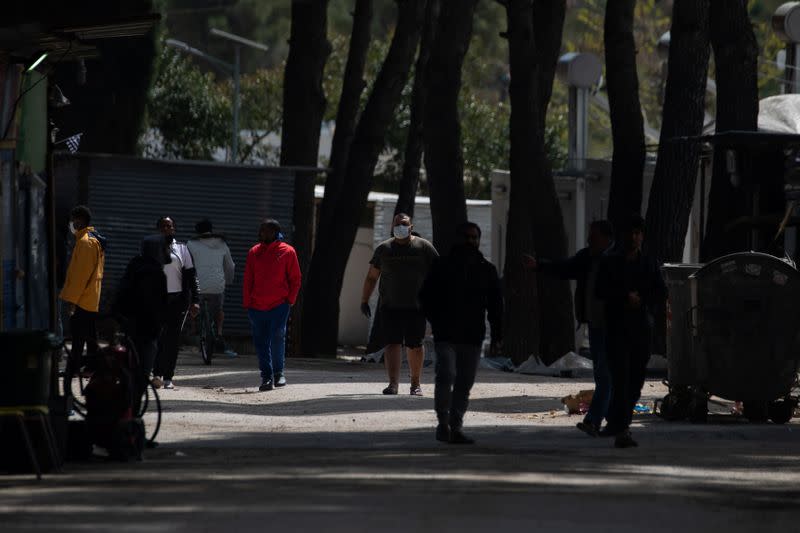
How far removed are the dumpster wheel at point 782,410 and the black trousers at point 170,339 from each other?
5.95 meters

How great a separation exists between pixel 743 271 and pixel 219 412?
4.54 meters

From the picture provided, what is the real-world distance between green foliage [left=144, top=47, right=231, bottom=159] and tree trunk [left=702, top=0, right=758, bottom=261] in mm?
42506

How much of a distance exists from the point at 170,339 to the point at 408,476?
8.13 metres

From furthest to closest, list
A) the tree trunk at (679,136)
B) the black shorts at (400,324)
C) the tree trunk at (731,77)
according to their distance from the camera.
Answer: the tree trunk at (679,136) < the tree trunk at (731,77) < the black shorts at (400,324)

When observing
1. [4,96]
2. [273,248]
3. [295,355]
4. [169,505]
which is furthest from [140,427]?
[295,355]

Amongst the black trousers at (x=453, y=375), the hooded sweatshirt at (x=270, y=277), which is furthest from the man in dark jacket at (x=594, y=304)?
the hooded sweatshirt at (x=270, y=277)

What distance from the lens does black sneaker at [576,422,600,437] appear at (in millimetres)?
15570

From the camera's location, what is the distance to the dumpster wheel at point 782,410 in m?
16.9

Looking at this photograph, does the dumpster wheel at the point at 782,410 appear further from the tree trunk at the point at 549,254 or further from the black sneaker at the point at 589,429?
the tree trunk at the point at 549,254

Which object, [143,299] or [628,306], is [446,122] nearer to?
[143,299]

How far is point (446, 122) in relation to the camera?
2750 centimetres

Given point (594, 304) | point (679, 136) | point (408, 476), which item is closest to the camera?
point (408, 476)

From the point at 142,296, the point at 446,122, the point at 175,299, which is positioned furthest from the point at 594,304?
the point at 446,122

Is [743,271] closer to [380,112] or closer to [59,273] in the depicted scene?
[59,273]
